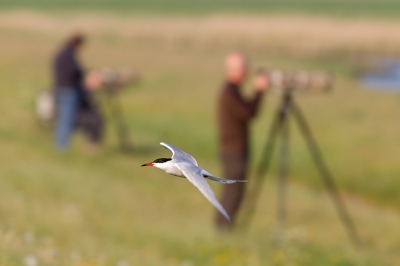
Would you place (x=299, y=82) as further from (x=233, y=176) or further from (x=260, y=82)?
(x=233, y=176)

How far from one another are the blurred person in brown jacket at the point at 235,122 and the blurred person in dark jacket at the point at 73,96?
473cm

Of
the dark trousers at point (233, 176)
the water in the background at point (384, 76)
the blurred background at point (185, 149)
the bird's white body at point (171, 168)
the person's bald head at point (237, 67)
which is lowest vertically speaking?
the water in the background at point (384, 76)

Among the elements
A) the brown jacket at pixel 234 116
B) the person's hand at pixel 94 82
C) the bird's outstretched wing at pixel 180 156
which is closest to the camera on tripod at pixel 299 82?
the brown jacket at pixel 234 116

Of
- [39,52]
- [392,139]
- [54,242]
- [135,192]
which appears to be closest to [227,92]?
[54,242]

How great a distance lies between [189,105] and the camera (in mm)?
20266

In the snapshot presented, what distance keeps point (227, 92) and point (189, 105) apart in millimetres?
12398

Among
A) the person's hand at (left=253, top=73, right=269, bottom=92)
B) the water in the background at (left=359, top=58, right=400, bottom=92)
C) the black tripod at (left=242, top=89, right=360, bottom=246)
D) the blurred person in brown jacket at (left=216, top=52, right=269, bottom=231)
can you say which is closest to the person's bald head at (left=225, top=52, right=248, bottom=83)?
the blurred person in brown jacket at (left=216, top=52, right=269, bottom=231)

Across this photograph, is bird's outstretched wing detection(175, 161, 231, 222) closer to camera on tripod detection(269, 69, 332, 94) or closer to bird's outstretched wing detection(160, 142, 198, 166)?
bird's outstretched wing detection(160, 142, 198, 166)

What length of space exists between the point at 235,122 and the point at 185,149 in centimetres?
826

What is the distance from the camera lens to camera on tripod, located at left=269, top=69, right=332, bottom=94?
816 cm

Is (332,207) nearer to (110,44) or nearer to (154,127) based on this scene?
(154,127)

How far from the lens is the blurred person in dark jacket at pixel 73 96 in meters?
12.5

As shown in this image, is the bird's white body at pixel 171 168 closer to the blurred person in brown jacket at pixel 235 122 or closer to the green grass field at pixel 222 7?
the blurred person in brown jacket at pixel 235 122

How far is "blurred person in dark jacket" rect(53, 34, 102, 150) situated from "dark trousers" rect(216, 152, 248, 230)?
4.75 meters
